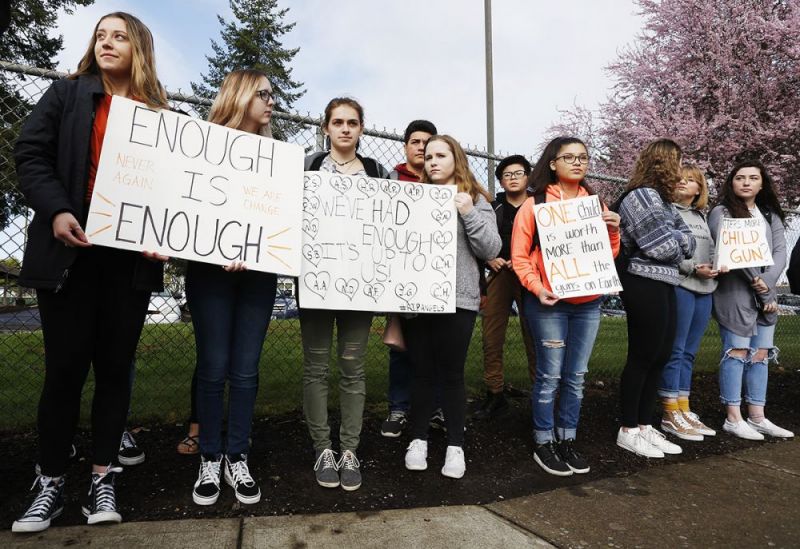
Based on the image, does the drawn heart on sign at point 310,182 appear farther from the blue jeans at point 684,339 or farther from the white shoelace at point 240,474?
the blue jeans at point 684,339

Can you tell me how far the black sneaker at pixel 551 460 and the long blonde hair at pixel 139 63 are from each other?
110 inches

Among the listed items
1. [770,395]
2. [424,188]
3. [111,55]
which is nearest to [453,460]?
[424,188]

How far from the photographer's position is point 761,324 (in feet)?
13.0

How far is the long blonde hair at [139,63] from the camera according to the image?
2.32 m

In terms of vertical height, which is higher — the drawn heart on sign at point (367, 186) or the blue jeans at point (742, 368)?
the drawn heart on sign at point (367, 186)

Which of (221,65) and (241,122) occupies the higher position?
(221,65)

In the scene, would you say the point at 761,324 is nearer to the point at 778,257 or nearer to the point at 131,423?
the point at 778,257

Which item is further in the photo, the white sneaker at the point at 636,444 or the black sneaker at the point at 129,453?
the white sneaker at the point at 636,444

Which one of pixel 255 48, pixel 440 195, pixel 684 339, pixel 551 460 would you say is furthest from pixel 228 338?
pixel 255 48

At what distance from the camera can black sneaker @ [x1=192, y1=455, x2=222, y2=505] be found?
7.93 ft

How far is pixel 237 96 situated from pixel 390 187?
92cm

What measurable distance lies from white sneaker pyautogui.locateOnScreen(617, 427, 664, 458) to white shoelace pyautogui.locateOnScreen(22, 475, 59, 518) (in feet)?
10.5

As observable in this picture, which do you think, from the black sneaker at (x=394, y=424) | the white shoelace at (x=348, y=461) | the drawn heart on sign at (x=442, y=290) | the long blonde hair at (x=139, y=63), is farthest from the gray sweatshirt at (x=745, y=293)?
the long blonde hair at (x=139, y=63)

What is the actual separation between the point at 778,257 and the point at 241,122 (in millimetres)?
4052
